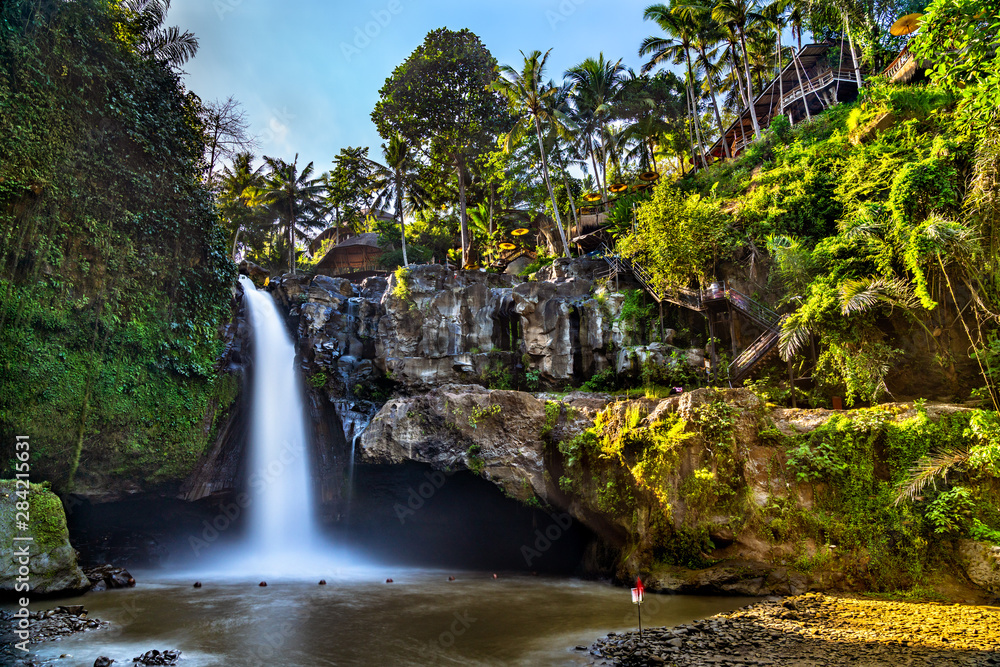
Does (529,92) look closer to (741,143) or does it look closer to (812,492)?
(741,143)

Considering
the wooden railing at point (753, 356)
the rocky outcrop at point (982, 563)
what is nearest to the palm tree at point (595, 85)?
the wooden railing at point (753, 356)

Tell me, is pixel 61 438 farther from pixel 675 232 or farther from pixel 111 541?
pixel 675 232

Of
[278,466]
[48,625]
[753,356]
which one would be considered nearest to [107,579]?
[48,625]

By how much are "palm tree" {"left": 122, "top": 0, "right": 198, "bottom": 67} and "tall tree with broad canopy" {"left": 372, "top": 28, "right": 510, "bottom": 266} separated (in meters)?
13.2

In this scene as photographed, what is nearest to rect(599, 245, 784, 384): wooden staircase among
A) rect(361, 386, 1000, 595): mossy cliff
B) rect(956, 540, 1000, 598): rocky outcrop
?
rect(361, 386, 1000, 595): mossy cliff

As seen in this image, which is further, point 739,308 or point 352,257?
point 352,257

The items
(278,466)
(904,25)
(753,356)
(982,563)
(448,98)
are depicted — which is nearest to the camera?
(982,563)

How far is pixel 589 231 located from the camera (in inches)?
1330

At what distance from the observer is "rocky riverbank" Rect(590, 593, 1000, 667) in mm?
7492

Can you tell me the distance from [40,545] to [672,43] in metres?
38.4

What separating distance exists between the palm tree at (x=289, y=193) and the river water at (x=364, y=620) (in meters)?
28.6

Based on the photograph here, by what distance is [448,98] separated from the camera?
104 ft

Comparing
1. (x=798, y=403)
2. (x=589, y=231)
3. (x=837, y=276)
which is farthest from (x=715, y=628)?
(x=589, y=231)

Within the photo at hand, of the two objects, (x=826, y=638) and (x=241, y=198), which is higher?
(x=241, y=198)
